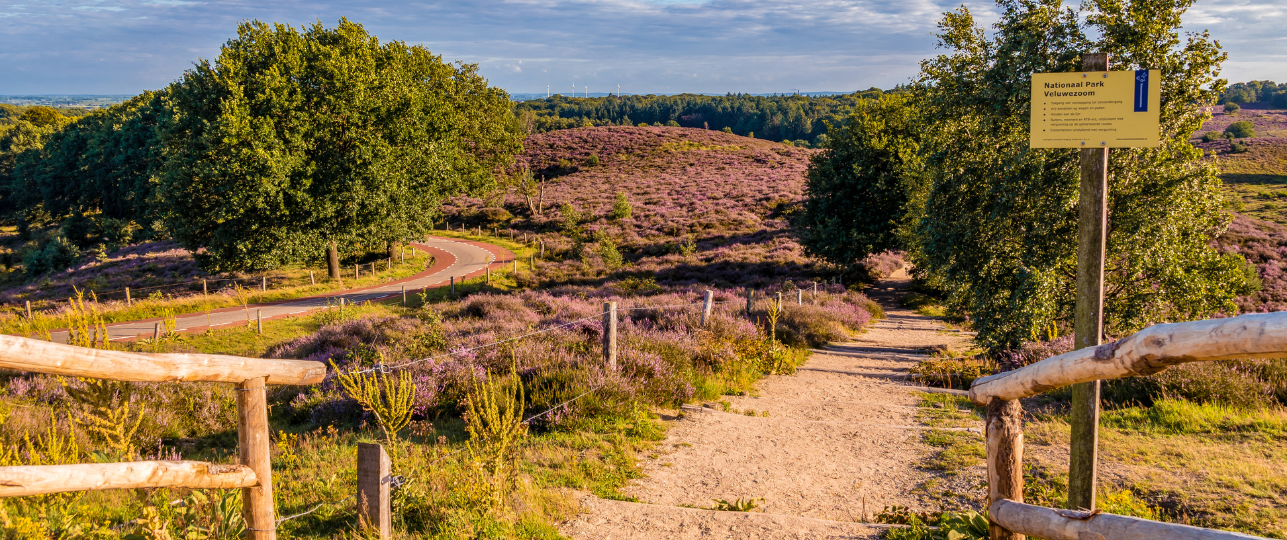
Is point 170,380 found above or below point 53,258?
above

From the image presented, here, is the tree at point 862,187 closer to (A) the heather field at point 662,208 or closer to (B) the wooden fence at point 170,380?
(A) the heather field at point 662,208

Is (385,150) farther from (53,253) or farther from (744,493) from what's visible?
(53,253)

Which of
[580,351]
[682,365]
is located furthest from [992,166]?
[580,351]

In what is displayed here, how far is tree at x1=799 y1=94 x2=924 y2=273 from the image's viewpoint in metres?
28.1

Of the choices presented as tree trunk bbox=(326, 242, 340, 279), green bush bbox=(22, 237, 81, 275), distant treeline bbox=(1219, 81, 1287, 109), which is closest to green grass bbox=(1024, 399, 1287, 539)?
tree trunk bbox=(326, 242, 340, 279)

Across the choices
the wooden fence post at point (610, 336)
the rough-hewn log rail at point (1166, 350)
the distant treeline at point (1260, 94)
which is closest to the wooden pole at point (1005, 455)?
the rough-hewn log rail at point (1166, 350)

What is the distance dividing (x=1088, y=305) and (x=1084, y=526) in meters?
1.84

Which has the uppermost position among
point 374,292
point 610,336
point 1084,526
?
point 1084,526

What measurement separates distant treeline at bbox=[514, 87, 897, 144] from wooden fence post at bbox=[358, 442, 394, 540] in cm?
11086

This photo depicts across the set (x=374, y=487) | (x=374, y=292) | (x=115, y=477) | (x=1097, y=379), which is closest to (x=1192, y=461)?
(x=1097, y=379)

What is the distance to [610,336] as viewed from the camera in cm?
990

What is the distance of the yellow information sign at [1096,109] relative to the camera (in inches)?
153

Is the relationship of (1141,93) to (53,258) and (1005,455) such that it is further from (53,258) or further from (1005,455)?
(53,258)

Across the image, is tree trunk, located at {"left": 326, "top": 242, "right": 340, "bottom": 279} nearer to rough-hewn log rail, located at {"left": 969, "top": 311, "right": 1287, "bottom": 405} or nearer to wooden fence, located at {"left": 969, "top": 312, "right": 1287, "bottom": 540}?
wooden fence, located at {"left": 969, "top": 312, "right": 1287, "bottom": 540}
